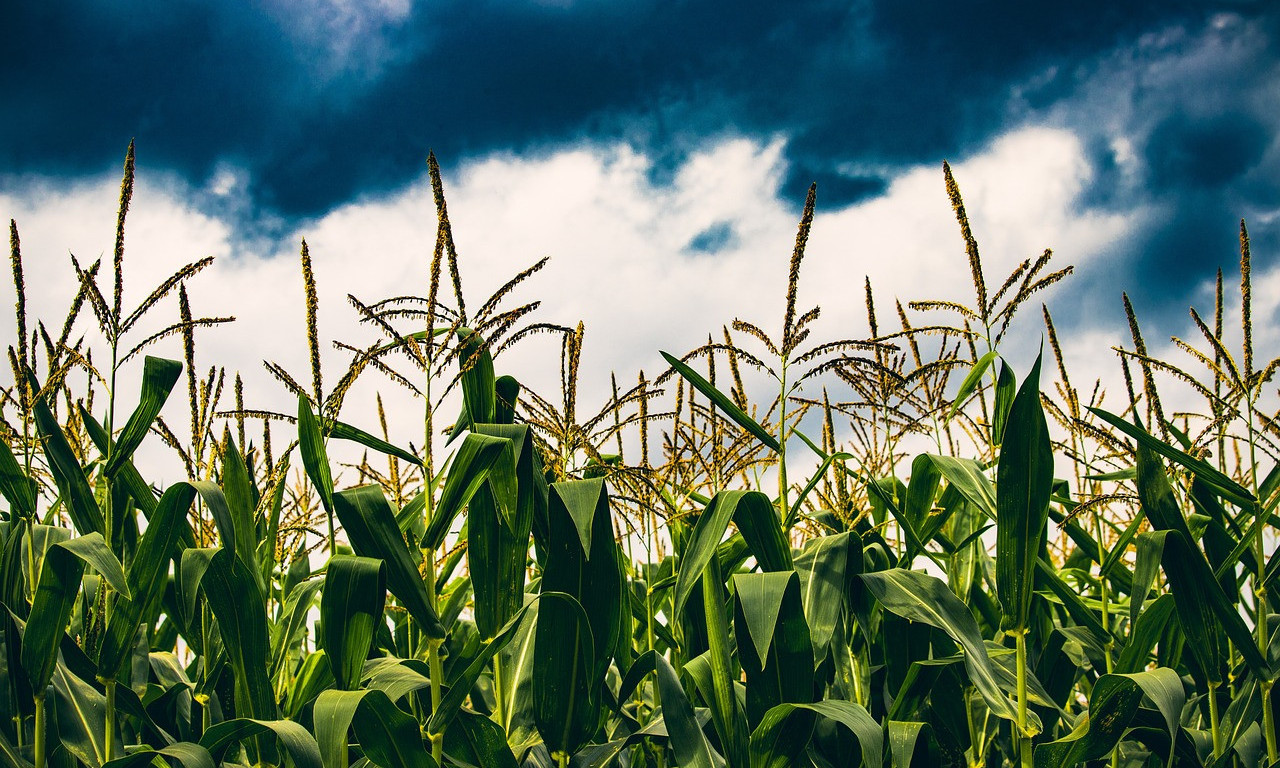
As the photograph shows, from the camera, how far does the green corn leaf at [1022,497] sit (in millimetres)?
2234

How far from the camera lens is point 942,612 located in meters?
2.32

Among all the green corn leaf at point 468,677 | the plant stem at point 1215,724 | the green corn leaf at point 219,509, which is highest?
the green corn leaf at point 219,509

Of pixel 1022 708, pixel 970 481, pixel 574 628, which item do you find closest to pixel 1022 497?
pixel 970 481

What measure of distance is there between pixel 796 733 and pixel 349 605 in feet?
3.76

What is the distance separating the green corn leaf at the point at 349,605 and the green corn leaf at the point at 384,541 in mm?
31

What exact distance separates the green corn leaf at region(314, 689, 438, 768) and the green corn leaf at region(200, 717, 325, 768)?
0.08 m

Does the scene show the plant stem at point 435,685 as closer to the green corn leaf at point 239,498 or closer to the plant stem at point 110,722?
the green corn leaf at point 239,498

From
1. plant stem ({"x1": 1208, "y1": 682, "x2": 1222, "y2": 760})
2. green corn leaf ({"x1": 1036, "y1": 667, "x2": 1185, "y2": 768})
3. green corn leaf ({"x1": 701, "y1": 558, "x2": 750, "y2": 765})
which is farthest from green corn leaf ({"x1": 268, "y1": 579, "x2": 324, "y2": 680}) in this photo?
plant stem ({"x1": 1208, "y1": 682, "x2": 1222, "y2": 760})

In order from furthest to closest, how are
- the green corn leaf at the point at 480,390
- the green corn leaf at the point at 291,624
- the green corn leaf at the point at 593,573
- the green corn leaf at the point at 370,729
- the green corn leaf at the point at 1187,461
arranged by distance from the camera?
the green corn leaf at the point at 291,624 < the green corn leaf at the point at 480,390 < the green corn leaf at the point at 1187,461 < the green corn leaf at the point at 593,573 < the green corn leaf at the point at 370,729

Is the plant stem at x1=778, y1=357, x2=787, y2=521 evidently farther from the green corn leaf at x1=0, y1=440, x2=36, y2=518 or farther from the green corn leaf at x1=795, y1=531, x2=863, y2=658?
the green corn leaf at x1=0, y1=440, x2=36, y2=518

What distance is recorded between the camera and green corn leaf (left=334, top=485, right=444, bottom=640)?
2.11 meters

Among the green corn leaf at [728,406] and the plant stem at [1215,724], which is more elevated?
the green corn leaf at [728,406]

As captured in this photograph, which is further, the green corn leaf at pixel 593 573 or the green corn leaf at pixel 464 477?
the green corn leaf at pixel 593 573

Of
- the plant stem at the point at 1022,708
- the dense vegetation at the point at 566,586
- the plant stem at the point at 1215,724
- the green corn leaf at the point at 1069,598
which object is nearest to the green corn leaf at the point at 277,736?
the dense vegetation at the point at 566,586
